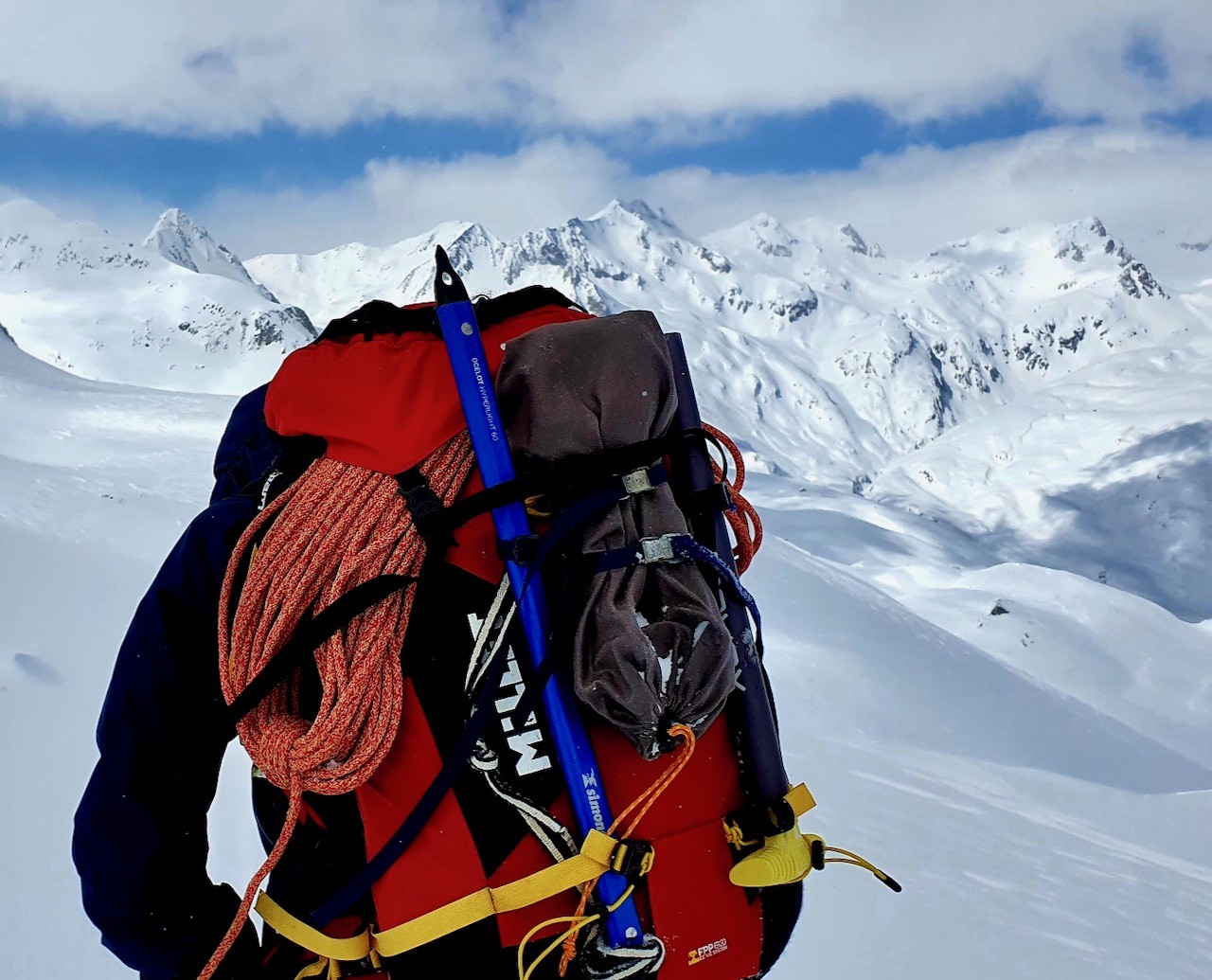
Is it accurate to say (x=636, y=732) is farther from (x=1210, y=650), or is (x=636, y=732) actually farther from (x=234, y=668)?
(x=1210, y=650)

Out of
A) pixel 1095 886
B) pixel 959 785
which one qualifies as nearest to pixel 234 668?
pixel 1095 886

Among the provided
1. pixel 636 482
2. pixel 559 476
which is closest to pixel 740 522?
pixel 636 482

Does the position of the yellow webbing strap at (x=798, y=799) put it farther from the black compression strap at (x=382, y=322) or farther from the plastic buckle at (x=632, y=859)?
the black compression strap at (x=382, y=322)

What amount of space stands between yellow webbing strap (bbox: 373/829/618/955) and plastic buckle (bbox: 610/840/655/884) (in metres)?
0.01

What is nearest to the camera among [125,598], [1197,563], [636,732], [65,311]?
[636,732]

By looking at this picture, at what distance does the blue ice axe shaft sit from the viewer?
67.4 inches

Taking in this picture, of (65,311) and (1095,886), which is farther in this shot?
(65,311)

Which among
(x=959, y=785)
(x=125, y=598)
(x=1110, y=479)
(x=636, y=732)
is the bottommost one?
(x=1110, y=479)

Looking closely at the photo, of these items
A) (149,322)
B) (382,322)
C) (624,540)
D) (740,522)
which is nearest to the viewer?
(624,540)

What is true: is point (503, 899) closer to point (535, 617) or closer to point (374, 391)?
point (535, 617)

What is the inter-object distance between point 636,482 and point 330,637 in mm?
629

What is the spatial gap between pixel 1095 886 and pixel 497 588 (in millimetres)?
4741

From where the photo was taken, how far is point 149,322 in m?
102

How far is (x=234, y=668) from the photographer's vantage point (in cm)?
167
